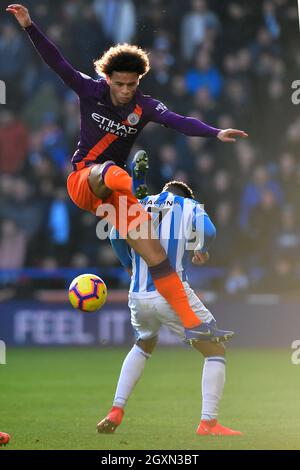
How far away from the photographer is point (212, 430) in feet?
21.6

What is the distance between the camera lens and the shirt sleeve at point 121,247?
22.8 ft

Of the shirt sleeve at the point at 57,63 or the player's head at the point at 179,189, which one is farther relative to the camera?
the player's head at the point at 179,189

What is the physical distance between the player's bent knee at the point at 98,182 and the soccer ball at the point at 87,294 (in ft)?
2.05

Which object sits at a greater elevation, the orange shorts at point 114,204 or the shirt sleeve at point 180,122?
the shirt sleeve at point 180,122

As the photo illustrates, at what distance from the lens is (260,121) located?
47.9ft

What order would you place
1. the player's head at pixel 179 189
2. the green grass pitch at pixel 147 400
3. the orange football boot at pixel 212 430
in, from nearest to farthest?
the green grass pitch at pixel 147 400, the orange football boot at pixel 212 430, the player's head at pixel 179 189

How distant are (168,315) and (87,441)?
99 centimetres

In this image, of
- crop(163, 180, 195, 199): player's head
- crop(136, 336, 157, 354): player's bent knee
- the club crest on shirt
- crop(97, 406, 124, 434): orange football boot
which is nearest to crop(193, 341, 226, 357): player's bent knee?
crop(136, 336, 157, 354): player's bent knee

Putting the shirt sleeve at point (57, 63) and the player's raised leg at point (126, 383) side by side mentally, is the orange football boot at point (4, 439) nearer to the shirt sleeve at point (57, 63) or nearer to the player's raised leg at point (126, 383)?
the player's raised leg at point (126, 383)

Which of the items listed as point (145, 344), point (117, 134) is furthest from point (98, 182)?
point (145, 344)

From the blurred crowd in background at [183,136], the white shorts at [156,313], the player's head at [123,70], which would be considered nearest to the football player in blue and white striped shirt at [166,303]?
the white shorts at [156,313]

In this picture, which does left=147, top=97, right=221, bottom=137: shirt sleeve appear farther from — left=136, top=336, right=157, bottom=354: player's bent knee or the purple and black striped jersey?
left=136, top=336, right=157, bottom=354: player's bent knee

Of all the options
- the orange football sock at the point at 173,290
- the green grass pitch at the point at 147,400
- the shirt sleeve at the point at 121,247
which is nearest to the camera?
the green grass pitch at the point at 147,400
